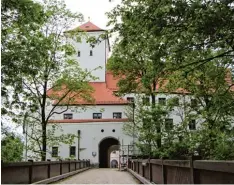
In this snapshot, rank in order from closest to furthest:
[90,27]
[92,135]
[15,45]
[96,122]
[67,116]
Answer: [15,45] → [92,135] → [96,122] → [67,116] → [90,27]

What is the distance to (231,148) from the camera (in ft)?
30.5

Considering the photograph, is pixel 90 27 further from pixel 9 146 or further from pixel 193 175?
pixel 193 175

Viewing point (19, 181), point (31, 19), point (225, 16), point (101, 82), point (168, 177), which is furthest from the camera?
point (101, 82)

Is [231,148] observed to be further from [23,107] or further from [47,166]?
[47,166]

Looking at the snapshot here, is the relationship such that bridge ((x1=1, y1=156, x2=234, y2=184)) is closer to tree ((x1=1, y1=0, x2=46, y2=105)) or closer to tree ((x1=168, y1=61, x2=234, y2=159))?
tree ((x1=168, y1=61, x2=234, y2=159))

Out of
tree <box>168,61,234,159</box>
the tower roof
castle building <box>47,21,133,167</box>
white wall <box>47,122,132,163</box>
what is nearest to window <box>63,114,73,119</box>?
castle building <box>47,21,133,167</box>

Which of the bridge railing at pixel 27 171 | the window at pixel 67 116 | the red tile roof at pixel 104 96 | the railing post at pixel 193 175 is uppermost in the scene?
the red tile roof at pixel 104 96

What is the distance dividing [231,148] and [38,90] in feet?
55.9

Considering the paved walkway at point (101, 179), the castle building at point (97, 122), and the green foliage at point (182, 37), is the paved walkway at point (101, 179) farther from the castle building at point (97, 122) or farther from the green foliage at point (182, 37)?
the castle building at point (97, 122)

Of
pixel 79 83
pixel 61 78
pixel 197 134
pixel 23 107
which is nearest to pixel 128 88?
pixel 79 83

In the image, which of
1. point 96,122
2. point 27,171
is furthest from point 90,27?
point 27,171

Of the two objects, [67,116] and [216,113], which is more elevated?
[67,116]

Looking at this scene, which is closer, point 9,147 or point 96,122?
point 9,147

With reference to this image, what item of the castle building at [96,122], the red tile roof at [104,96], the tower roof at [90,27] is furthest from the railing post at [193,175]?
the tower roof at [90,27]
